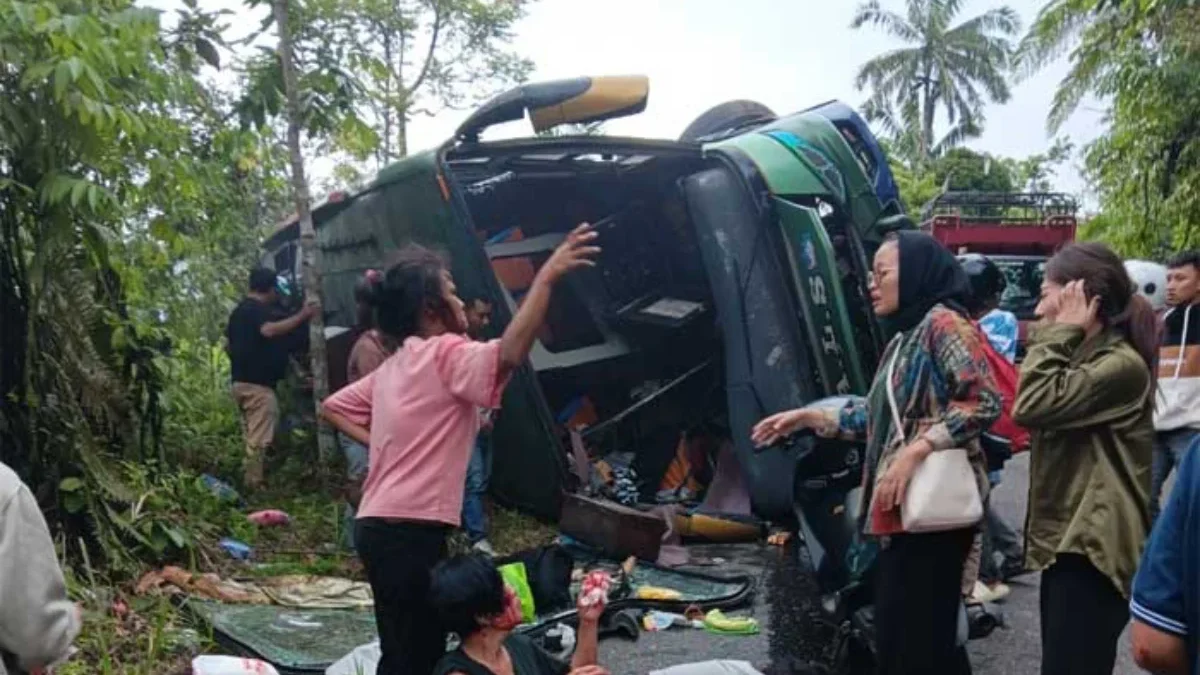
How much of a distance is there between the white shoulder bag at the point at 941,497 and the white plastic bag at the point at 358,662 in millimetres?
1989

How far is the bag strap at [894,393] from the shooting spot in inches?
126

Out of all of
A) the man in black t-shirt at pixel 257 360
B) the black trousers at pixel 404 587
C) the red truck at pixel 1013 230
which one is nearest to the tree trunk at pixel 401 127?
the red truck at pixel 1013 230

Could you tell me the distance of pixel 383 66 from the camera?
276 inches

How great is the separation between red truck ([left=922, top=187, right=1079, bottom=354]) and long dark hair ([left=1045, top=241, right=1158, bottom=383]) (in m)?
11.6

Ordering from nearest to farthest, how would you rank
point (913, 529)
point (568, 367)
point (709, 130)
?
point (913, 529) → point (568, 367) → point (709, 130)

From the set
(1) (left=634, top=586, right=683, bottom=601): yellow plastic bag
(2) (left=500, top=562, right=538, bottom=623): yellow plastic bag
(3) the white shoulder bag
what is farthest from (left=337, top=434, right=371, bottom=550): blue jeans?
(3) the white shoulder bag

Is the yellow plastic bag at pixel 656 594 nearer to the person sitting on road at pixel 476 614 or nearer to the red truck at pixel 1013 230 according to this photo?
the person sitting on road at pixel 476 614

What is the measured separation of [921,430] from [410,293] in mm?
1407

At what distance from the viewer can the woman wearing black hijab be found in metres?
3.07

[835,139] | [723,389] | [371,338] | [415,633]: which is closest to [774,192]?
[835,139]

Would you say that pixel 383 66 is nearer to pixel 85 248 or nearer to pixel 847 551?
pixel 85 248

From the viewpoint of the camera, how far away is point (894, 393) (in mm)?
3221

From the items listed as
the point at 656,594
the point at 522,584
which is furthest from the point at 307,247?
the point at 656,594

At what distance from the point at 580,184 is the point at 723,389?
1621mm
